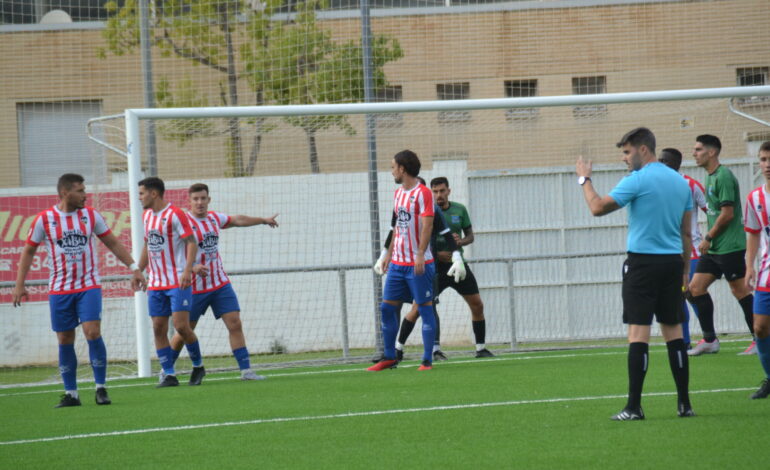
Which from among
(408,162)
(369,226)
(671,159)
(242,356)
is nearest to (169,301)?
(242,356)

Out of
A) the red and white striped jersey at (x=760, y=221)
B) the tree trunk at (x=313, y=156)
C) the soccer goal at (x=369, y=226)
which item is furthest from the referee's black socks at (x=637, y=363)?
the tree trunk at (x=313, y=156)

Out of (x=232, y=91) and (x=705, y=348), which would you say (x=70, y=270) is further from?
(x=232, y=91)

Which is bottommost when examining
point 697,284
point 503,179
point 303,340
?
point 303,340

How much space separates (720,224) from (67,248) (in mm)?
6804

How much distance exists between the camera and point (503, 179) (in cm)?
1708

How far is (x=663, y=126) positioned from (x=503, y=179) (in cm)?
321

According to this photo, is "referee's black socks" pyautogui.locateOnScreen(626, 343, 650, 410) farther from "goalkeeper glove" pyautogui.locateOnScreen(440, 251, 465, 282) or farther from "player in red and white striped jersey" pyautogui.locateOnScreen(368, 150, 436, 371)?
"goalkeeper glove" pyautogui.locateOnScreen(440, 251, 465, 282)

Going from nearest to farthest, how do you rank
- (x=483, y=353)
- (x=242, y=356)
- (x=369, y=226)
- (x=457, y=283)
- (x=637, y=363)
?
(x=637, y=363)
(x=242, y=356)
(x=457, y=283)
(x=483, y=353)
(x=369, y=226)

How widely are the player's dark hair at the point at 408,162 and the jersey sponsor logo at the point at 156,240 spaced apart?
268 cm

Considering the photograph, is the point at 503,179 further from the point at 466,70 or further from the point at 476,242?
the point at 466,70

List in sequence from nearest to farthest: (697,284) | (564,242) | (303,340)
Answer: (697,284), (303,340), (564,242)

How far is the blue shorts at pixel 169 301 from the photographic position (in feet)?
35.9

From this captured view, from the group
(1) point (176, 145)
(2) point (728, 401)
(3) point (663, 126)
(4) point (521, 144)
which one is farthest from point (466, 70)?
(2) point (728, 401)

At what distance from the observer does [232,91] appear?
20297 mm
